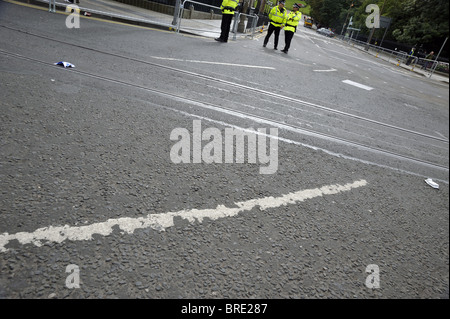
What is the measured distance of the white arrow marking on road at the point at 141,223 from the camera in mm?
1538

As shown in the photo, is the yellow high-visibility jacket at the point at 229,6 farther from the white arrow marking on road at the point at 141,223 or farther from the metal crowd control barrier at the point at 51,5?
the white arrow marking on road at the point at 141,223

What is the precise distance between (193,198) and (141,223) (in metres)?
0.49

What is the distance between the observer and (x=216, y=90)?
4.94m

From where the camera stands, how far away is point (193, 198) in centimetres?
217

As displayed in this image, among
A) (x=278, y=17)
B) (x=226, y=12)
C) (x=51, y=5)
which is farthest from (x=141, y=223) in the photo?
(x=278, y=17)

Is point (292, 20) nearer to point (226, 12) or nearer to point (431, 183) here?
point (226, 12)

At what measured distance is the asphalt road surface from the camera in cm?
153

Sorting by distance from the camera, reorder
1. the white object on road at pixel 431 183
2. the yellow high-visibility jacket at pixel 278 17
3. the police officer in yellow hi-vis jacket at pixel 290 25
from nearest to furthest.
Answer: the white object on road at pixel 431 183 → the police officer in yellow hi-vis jacket at pixel 290 25 → the yellow high-visibility jacket at pixel 278 17

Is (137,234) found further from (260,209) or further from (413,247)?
(413,247)

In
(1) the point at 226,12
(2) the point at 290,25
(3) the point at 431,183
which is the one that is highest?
(2) the point at 290,25

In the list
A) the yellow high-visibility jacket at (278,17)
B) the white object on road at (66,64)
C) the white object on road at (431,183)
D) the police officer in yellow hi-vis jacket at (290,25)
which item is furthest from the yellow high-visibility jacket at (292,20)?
the white object on road at (431,183)

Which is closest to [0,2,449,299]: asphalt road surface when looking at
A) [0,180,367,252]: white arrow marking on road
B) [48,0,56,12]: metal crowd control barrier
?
[0,180,367,252]: white arrow marking on road

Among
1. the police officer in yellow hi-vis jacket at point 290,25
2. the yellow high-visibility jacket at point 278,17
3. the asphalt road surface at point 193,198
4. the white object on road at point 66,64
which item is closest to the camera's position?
the asphalt road surface at point 193,198

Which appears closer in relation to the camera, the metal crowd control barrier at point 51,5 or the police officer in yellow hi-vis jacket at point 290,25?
the metal crowd control barrier at point 51,5
